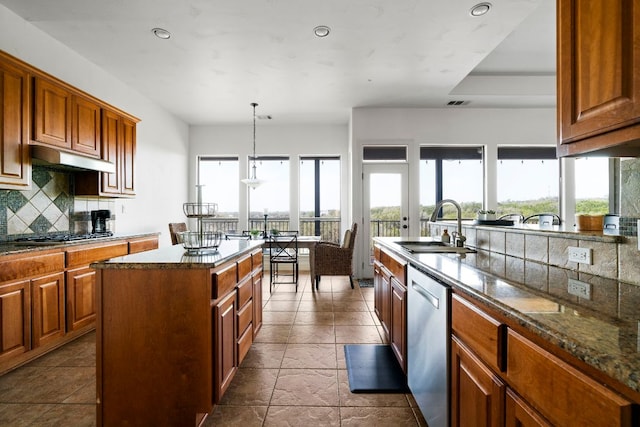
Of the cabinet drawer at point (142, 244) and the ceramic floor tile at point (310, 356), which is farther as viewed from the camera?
the cabinet drawer at point (142, 244)

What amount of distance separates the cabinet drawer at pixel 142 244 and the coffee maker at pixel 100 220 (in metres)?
0.43

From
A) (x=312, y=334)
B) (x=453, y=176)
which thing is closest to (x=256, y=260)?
(x=312, y=334)

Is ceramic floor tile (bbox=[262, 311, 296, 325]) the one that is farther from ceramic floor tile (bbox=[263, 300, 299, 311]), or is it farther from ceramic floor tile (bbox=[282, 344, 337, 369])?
ceramic floor tile (bbox=[282, 344, 337, 369])

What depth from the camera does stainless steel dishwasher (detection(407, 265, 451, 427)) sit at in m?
1.41

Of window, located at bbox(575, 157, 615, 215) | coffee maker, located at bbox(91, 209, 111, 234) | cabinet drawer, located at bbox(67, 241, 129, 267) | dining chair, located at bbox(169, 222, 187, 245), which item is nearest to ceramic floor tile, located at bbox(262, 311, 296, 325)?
cabinet drawer, located at bbox(67, 241, 129, 267)

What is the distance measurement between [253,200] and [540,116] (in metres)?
5.48

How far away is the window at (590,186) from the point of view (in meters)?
4.98

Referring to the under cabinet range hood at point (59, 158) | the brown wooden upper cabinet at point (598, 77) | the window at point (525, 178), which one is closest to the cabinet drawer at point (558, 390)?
the brown wooden upper cabinet at point (598, 77)

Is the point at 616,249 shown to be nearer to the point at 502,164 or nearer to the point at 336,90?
the point at 336,90

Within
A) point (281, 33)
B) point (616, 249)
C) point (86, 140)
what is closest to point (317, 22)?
point (281, 33)

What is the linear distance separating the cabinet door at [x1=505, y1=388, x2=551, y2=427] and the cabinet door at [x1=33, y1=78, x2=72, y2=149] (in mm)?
3606

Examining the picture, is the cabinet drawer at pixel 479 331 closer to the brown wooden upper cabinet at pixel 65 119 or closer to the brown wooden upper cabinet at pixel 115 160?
the brown wooden upper cabinet at pixel 65 119

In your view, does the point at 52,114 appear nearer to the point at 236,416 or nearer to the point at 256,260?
the point at 256,260

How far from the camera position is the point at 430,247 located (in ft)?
8.38
